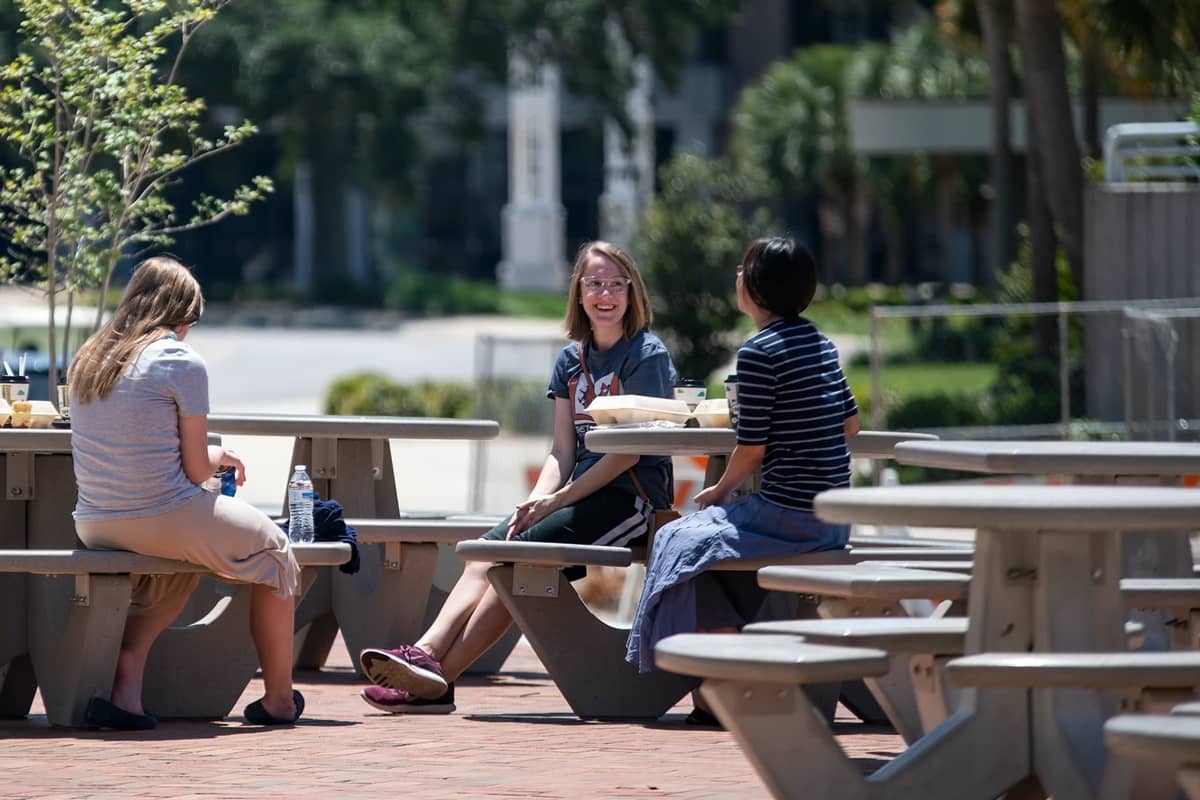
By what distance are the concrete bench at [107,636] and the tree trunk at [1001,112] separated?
18335mm

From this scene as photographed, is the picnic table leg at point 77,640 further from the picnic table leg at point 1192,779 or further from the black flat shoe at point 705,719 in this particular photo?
the picnic table leg at point 1192,779

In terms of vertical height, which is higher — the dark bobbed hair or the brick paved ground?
the dark bobbed hair

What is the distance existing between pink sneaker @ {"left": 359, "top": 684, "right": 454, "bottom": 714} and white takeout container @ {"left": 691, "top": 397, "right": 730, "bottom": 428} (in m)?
1.27

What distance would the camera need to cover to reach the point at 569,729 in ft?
23.0

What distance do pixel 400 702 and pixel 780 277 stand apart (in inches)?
77.7

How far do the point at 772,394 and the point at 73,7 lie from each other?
4173 mm

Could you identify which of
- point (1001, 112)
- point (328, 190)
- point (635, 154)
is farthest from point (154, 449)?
point (635, 154)

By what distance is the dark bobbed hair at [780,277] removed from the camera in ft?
22.1

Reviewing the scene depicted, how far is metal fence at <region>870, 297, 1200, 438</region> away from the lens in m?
15.7

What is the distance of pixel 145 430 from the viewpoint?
6.57 meters

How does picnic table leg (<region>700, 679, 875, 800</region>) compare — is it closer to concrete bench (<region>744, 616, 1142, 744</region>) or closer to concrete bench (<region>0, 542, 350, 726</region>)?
concrete bench (<region>744, 616, 1142, 744</region>)

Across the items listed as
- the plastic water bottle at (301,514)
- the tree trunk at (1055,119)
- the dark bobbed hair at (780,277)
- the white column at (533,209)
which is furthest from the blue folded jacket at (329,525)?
the white column at (533,209)

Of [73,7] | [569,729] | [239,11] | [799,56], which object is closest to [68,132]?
[73,7]

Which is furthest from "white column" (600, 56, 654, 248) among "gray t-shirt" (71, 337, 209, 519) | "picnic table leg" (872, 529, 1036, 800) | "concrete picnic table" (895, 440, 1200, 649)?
"picnic table leg" (872, 529, 1036, 800)
